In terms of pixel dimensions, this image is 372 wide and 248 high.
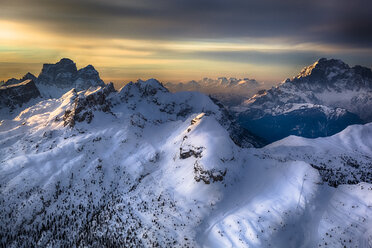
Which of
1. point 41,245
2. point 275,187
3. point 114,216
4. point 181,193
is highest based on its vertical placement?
point 275,187

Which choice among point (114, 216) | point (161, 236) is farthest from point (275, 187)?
point (114, 216)

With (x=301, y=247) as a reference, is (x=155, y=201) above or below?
below

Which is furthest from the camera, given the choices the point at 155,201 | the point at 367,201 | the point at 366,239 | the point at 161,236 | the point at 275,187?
the point at 155,201

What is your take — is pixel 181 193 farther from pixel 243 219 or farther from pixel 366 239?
pixel 366 239

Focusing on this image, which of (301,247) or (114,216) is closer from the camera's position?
(301,247)

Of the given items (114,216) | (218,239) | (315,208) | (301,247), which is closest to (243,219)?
(218,239)

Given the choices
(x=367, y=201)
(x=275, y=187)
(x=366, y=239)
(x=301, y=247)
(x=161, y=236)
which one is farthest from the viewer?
(x=275, y=187)

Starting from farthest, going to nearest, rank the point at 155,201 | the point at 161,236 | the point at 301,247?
the point at 155,201 → the point at 161,236 → the point at 301,247

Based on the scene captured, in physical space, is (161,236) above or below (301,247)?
below

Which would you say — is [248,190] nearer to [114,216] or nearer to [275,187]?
[275,187]
